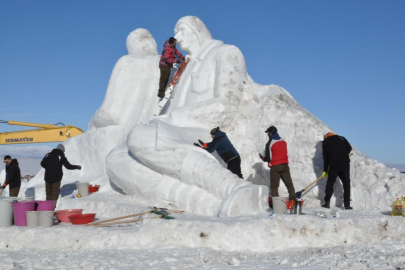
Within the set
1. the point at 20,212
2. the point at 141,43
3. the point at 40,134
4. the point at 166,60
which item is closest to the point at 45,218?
the point at 20,212

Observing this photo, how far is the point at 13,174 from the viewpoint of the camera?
10922 mm

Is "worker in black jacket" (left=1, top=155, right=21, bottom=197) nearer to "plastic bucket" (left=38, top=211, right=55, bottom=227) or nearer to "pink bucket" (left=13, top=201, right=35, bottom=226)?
"pink bucket" (left=13, top=201, right=35, bottom=226)

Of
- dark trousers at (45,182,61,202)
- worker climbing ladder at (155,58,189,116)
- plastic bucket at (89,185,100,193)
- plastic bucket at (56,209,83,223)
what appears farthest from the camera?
worker climbing ladder at (155,58,189,116)

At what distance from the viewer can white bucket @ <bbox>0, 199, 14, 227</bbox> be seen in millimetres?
7345

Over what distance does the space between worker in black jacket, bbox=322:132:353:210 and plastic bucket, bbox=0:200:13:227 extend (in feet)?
16.8

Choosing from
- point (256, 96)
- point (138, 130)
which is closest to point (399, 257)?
point (138, 130)

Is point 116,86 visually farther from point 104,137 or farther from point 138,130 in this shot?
point 138,130

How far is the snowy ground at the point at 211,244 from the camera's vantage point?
4996 mm

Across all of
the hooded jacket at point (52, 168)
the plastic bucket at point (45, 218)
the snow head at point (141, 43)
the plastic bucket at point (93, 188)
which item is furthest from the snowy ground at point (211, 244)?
the snow head at point (141, 43)

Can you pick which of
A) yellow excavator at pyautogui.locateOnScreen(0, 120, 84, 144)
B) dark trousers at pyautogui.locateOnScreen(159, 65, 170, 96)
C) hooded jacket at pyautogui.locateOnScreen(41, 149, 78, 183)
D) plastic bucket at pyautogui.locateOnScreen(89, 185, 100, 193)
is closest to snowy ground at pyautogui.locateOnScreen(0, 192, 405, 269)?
hooded jacket at pyautogui.locateOnScreen(41, 149, 78, 183)

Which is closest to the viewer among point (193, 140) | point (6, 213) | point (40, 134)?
point (6, 213)

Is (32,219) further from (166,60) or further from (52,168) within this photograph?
(166,60)

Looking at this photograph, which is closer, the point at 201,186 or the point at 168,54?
the point at 201,186

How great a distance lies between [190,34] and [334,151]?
4499 millimetres
